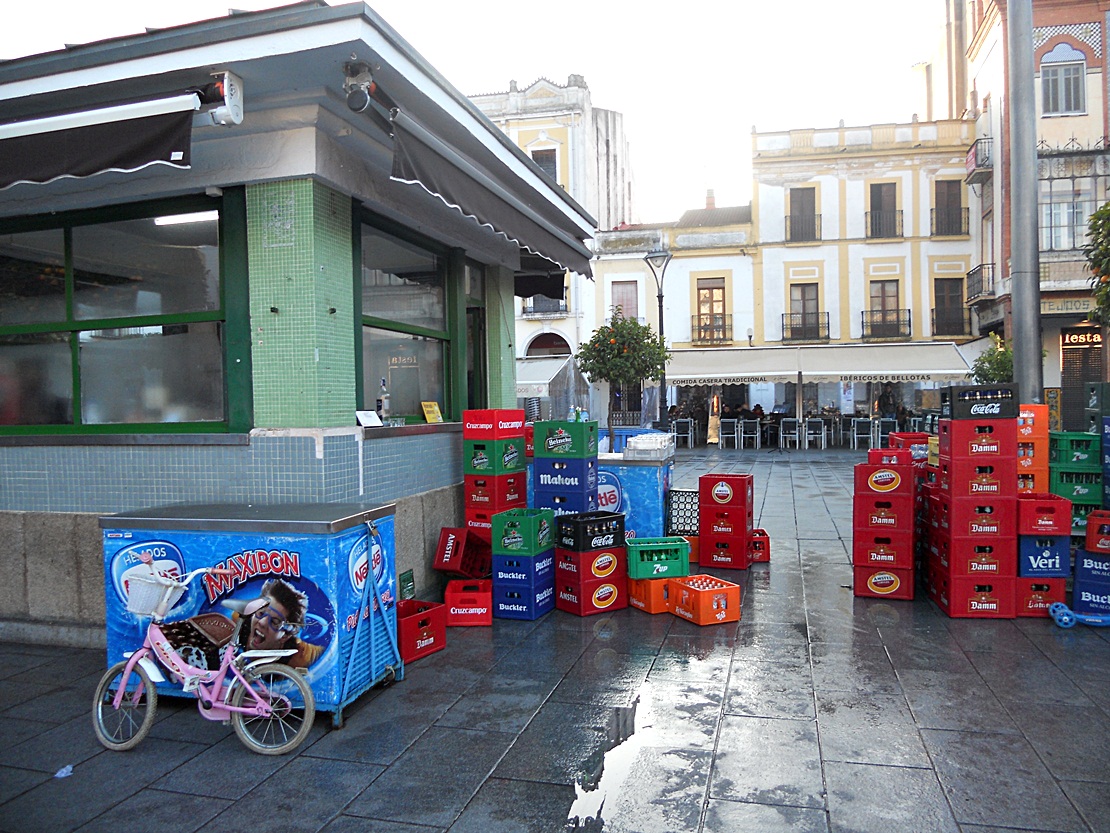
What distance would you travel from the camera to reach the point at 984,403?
6.28 m

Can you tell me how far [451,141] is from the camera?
231 inches

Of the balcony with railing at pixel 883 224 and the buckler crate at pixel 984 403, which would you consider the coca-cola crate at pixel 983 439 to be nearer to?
the buckler crate at pixel 984 403

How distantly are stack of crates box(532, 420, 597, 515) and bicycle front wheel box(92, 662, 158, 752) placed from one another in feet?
12.8

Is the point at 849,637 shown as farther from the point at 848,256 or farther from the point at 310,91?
the point at 848,256

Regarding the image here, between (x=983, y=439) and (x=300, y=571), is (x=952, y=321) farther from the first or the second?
(x=300, y=571)

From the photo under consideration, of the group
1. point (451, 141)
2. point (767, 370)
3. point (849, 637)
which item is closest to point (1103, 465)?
point (849, 637)

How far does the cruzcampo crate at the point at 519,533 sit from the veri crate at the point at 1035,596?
385 cm

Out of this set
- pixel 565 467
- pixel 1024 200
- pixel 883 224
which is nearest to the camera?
pixel 565 467

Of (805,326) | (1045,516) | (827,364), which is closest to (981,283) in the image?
(805,326)

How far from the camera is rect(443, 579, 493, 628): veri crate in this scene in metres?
6.26

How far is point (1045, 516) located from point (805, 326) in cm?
2487

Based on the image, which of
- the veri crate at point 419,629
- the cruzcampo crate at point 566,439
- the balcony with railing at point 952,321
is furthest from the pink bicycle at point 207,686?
the balcony with railing at point 952,321

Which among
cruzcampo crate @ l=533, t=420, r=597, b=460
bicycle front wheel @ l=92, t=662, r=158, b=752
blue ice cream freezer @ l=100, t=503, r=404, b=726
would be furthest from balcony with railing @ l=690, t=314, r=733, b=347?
bicycle front wheel @ l=92, t=662, r=158, b=752

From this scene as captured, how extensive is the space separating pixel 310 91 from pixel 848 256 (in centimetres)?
2811
